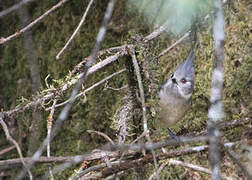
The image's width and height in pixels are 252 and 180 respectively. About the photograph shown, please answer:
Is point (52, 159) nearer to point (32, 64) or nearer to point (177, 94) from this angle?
point (177, 94)

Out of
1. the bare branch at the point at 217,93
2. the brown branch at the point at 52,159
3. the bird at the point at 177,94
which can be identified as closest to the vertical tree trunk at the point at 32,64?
the brown branch at the point at 52,159

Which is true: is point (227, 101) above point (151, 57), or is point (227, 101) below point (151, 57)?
below

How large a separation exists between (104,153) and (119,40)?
33.0 inches

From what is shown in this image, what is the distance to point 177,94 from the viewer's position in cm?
157

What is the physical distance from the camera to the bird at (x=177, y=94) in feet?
4.92

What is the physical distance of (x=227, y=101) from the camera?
5.89 ft

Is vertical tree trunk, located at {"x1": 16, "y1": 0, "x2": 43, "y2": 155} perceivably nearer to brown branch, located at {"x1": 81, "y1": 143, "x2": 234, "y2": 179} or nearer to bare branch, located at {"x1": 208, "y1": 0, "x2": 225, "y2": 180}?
brown branch, located at {"x1": 81, "y1": 143, "x2": 234, "y2": 179}

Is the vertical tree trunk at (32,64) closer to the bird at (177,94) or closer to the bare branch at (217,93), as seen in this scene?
the bird at (177,94)

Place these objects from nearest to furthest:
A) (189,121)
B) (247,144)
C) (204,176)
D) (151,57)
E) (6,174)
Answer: (247,144) → (151,57) → (204,176) → (189,121) → (6,174)

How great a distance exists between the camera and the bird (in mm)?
1501

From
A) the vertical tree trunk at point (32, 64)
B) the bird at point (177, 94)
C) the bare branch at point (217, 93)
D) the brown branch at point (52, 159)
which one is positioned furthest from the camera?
the vertical tree trunk at point (32, 64)

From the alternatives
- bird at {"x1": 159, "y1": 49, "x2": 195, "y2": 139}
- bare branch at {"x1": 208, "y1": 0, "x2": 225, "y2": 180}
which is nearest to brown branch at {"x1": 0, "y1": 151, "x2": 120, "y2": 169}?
bird at {"x1": 159, "y1": 49, "x2": 195, "y2": 139}

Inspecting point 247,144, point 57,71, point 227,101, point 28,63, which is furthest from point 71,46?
point 247,144

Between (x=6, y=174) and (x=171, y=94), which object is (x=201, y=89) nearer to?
(x=171, y=94)
